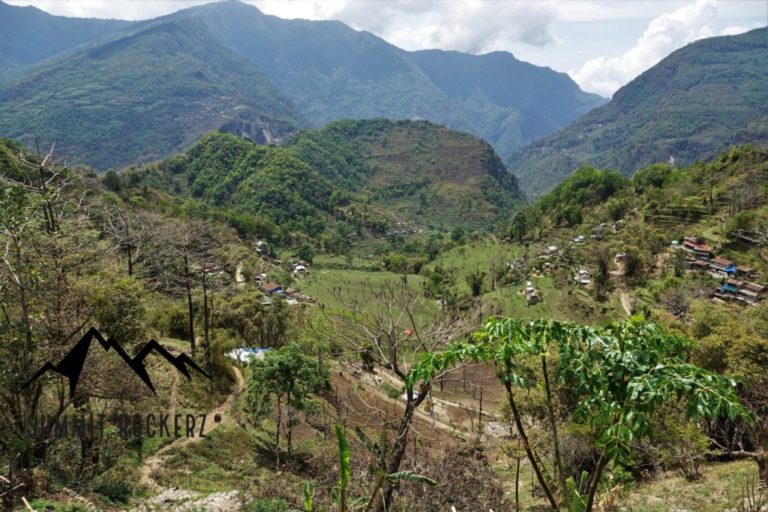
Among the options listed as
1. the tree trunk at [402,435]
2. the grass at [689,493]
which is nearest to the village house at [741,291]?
the grass at [689,493]

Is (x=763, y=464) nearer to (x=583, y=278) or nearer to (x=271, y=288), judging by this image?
(x=271, y=288)

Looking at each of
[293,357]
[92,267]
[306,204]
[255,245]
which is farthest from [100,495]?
[306,204]

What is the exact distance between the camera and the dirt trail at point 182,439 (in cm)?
1347

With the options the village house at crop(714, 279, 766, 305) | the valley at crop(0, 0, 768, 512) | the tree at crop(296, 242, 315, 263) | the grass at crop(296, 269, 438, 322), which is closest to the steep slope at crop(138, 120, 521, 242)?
the tree at crop(296, 242, 315, 263)

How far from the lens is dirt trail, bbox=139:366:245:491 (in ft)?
44.2

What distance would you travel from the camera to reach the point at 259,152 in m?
133

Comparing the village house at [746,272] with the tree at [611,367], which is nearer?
the tree at [611,367]

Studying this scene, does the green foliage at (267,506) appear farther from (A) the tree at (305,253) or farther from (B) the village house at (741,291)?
(A) the tree at (305,253)

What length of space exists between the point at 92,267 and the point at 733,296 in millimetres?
52169

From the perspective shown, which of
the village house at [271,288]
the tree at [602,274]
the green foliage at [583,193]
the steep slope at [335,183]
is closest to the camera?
the tree at [602,274]

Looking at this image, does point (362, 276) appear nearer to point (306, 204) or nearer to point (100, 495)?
point (306, 204)

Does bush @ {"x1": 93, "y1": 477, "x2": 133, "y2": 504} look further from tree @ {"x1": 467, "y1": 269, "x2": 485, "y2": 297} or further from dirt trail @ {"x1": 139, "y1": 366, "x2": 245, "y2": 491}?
tree @ {"x1": 467, "y1": 269, "x2": 485, "y2": 297}

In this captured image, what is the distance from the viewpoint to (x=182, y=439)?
54.9 feet

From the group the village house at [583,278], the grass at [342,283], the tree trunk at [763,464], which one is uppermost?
the tree trunk at [763,464]
